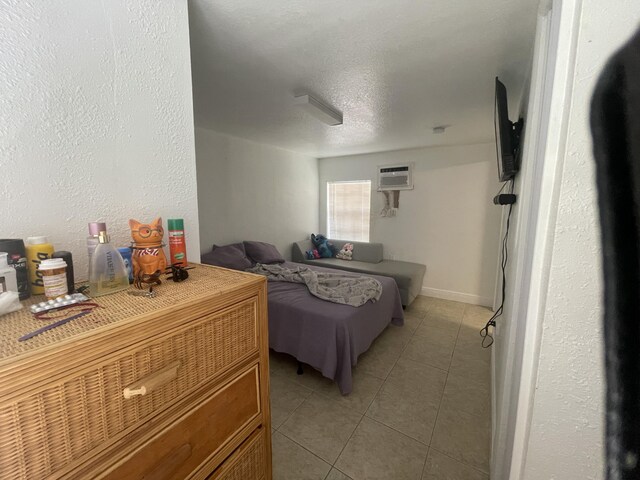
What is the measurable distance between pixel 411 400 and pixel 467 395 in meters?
0.45

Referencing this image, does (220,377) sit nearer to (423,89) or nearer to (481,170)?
(423,89)

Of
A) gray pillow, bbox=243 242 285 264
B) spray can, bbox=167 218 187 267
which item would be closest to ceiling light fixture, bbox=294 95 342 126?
spray can, bbox=167 218 187 267

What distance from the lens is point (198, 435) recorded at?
0.69m

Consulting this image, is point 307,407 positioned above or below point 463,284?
below

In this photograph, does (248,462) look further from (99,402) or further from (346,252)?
(346,252)

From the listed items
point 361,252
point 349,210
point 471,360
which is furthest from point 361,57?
point 349,210

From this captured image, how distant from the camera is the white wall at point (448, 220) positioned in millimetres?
3498

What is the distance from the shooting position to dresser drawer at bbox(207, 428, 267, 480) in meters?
0.77

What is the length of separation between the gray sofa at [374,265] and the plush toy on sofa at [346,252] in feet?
0.20

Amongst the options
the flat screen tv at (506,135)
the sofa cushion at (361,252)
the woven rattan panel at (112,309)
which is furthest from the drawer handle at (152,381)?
the sofa cushion at (361,252)

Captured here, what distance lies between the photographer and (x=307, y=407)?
6.02ft

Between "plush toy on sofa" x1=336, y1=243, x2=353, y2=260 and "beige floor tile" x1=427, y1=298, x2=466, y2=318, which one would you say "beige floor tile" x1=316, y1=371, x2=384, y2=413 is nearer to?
"beige floor tile" x1=427, y1=298, x2=466, y2=318

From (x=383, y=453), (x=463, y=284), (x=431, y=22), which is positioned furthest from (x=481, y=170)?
(x=383, y=453)

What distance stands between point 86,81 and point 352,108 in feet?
6.27
